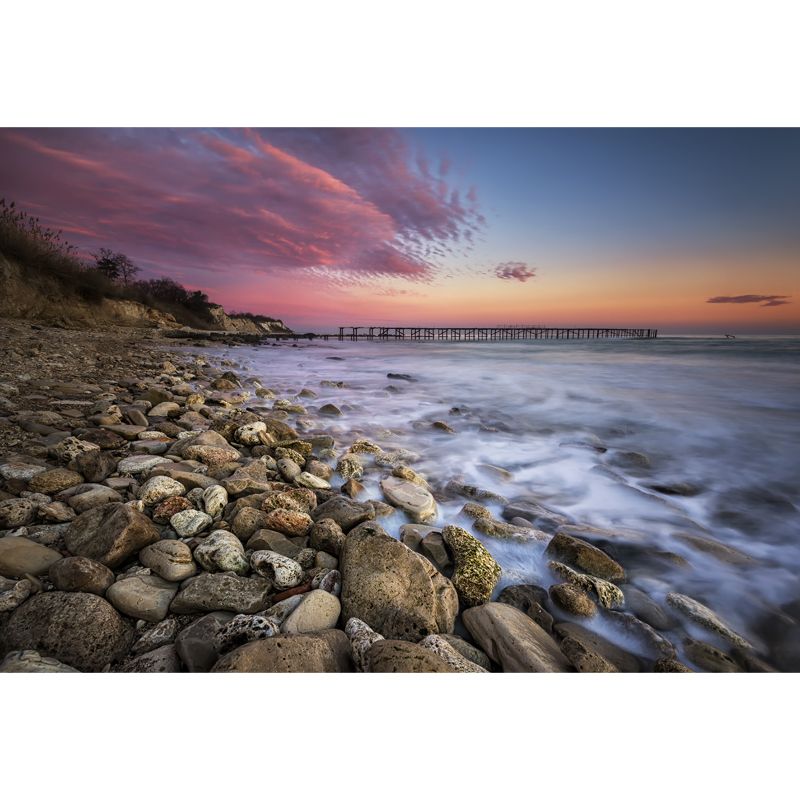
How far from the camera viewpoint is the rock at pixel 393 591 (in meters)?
1.23

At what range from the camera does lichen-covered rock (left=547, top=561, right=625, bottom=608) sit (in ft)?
4.91

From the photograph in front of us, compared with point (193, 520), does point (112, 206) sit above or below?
above

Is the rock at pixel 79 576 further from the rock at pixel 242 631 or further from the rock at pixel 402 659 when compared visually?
the rock at pixel 402 659

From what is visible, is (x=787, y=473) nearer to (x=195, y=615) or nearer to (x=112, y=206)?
(x=195, y=615)

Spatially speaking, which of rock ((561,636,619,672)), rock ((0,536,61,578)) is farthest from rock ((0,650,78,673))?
rock ((561,636,619,672))

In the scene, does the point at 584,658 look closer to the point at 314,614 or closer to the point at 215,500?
the point at 314,614

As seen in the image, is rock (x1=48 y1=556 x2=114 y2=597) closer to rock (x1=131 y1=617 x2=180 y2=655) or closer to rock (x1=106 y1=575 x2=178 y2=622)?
rock (x1=106 y1=575 x2=178 y2=622)

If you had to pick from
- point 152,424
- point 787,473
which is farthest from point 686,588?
point 152,424

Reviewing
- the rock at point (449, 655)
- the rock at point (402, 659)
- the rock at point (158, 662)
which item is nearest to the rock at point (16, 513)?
the rock at point (158, 662)

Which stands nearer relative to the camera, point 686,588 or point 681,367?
point 686,588

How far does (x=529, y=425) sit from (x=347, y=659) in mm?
3212

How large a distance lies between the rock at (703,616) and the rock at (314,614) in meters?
1.37

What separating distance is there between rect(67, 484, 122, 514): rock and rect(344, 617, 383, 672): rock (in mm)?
1228

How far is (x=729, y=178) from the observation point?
249 centimetres
